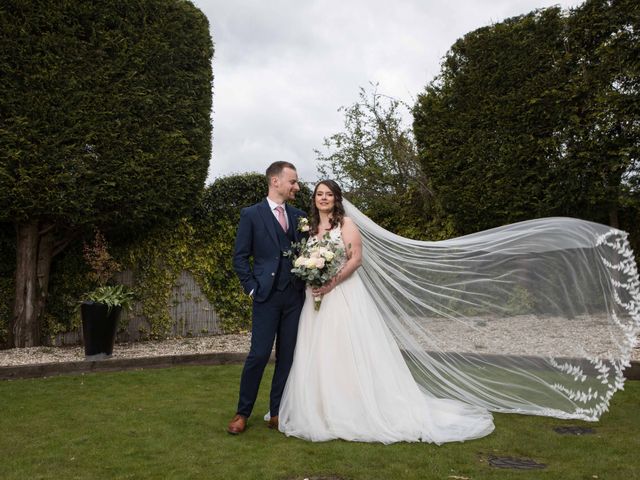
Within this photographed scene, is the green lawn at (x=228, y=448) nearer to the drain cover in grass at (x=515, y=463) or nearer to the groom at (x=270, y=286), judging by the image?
the drain cover in grass at (x=515, y=463)

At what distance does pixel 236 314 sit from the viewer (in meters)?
10.5

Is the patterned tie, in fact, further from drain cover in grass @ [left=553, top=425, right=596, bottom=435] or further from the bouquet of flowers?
drain cover in grass @ [left=553, top=425, right=596, bottom=435]

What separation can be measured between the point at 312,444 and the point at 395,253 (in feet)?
6.50

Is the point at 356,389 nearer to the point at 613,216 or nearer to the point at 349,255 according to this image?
the point at 349,255

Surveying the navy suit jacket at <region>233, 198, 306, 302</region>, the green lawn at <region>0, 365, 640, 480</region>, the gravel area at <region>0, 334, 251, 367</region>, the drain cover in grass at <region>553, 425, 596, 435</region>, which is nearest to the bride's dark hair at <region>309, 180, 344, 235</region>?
the navy suit jacket at <region>233, 198, 306, 302</region>

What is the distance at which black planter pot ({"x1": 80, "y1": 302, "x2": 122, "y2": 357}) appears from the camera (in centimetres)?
793

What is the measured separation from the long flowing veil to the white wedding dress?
1.27 ft

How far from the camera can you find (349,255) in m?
4.85

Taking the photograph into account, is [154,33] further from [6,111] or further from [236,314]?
[236,314]

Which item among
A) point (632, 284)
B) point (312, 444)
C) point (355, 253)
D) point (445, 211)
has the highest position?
point (445, 211)

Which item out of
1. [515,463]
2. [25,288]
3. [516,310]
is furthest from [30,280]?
[515,463]

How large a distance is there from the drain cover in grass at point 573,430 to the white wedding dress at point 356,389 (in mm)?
546

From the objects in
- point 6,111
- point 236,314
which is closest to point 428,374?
point 236,314

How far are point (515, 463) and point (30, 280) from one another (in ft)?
24.6
